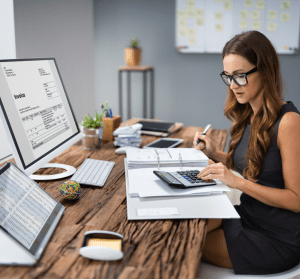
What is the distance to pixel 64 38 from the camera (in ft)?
9.36

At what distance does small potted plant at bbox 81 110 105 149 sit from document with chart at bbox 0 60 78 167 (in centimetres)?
17

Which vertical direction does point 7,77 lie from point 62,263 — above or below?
above

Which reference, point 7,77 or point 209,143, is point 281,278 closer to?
point 209,143

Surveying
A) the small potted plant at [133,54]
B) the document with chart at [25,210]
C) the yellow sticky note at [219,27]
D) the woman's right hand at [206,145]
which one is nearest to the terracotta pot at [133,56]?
the small potted plant at [133,54]

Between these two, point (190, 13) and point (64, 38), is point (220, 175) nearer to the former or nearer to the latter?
point (64, 38)

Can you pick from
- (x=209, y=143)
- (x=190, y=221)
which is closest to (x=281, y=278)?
(x=190, y=221)

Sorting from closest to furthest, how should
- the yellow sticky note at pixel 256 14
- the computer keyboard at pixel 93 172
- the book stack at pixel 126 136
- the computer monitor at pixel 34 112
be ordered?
the computer monitor at pixel 34 112
the computer keyboard at pixel 93 172
the book stack at pixel 126 136
the yellow sticky note at pixel 256 14

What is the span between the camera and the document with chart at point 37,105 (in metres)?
1.02

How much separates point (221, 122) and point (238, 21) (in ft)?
3.88

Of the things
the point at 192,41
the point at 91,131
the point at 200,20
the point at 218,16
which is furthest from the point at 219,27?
the point at 91,131

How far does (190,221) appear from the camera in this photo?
2.84 feet

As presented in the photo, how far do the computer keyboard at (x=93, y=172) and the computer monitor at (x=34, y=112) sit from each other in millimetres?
54

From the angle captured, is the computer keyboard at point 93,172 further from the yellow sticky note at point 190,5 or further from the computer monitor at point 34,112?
the yellow sticky note at point 190,5

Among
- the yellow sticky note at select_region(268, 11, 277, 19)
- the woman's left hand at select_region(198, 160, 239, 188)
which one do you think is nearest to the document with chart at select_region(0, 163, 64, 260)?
the woman's left hand at select_region(198, 160, 239, 188)
